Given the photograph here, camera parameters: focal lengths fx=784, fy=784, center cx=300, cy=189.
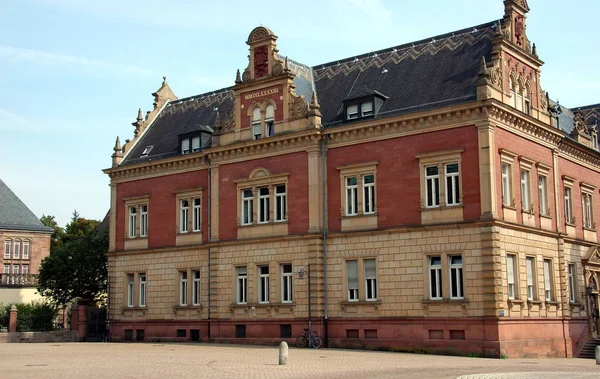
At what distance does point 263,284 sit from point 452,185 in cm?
1291

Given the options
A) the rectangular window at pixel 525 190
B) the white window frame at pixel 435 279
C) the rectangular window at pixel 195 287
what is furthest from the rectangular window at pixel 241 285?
the rectangular window at pixel 525 190

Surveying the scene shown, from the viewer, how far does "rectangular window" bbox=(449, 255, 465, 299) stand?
37.6m

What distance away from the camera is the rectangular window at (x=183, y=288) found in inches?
1935

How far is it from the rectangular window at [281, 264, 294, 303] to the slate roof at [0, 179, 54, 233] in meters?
53.6

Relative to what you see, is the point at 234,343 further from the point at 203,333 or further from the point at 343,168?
the point at 343,168

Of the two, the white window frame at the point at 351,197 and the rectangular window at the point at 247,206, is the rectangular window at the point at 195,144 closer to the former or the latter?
the rectangular window at the point at 247,206

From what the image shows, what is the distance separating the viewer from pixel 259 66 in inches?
1825

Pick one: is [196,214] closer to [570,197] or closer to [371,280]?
[371,280]

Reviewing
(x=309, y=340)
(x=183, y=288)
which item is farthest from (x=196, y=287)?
(x=309, y=340)

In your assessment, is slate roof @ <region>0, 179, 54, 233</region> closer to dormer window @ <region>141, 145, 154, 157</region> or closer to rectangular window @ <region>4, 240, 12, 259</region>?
rectangular window @ <region>4, 240, 12, 259</region>

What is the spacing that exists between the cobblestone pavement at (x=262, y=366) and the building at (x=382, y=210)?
4213mm

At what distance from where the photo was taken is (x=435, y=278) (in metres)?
38.5

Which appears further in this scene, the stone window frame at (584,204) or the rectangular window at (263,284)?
the stone window frame at (584,204)

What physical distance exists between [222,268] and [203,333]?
13.7 ft
